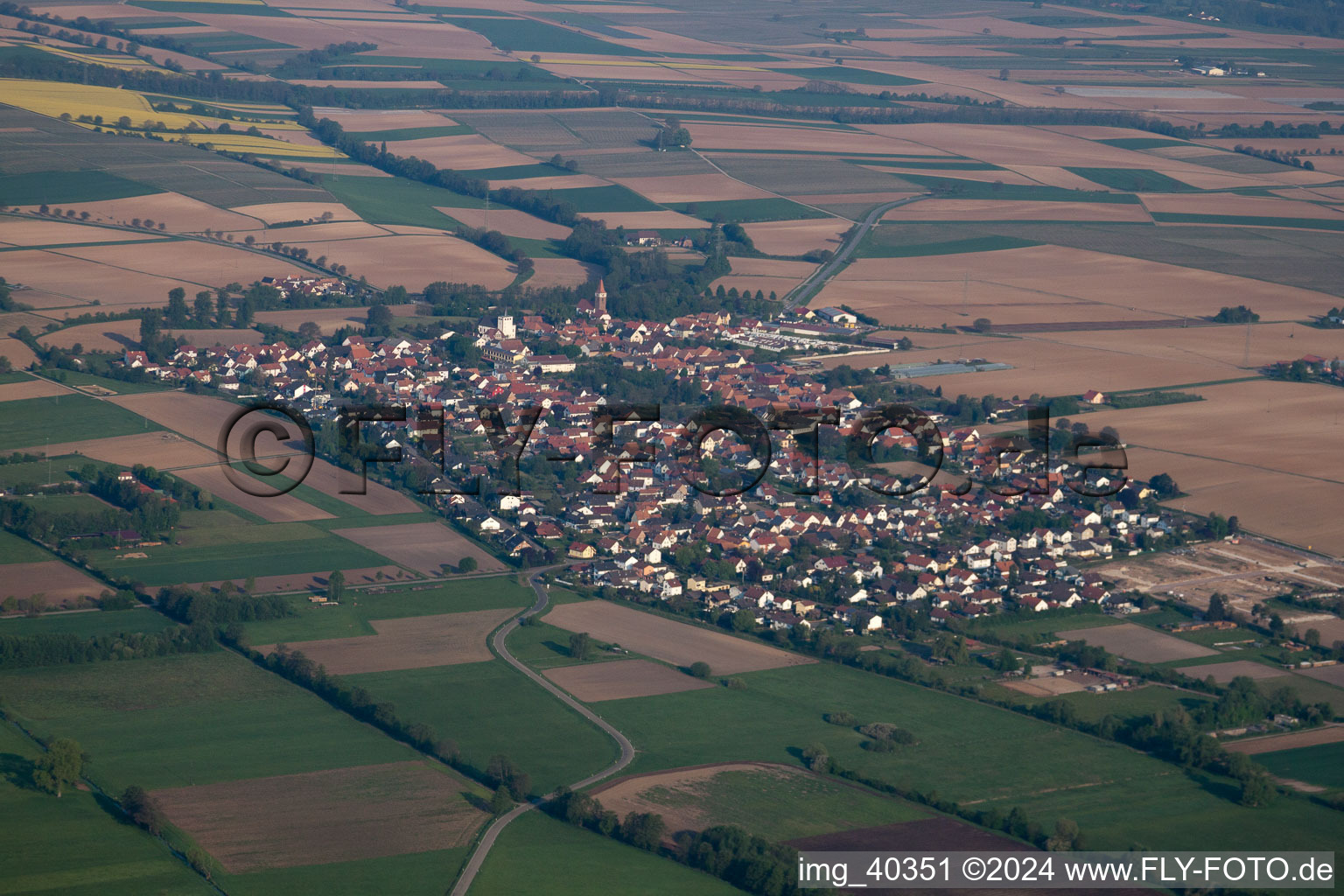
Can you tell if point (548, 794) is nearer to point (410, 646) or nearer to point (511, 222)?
point (410, 646)

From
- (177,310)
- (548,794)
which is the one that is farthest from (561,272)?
(548,794)

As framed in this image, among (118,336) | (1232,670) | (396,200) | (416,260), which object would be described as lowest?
(118,336)

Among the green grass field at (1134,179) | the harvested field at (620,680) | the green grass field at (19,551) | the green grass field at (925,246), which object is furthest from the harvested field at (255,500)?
the green grass field at (1134,179)

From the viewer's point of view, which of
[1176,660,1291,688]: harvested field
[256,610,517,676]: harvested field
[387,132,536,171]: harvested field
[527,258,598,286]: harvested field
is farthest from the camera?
[387,132,536,171]: harvested field

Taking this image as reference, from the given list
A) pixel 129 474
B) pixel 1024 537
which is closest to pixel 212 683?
pixel 129 474

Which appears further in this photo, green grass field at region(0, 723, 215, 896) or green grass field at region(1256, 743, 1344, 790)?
green grass field at region(1256, 743, 1344, 790)

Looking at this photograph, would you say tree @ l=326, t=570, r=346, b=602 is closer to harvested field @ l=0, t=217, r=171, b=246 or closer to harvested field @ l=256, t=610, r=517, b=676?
harvested field @ l=256, t=610, r=517, b=676

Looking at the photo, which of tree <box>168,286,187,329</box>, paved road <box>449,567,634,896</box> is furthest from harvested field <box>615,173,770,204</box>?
paved road <box>449,567,634,896</box>

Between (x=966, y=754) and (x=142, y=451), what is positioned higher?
(x=966, y=754)
